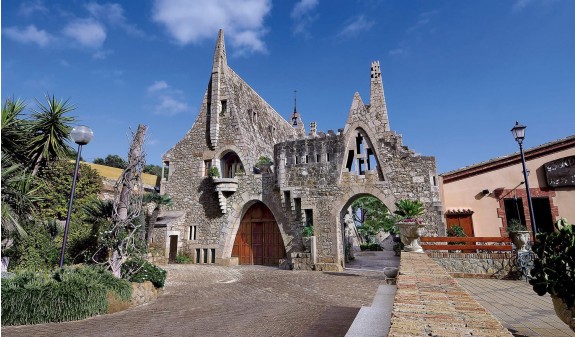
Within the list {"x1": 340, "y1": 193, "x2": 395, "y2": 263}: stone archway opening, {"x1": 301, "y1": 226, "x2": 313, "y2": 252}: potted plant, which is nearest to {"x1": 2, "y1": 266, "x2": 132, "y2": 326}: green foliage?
{"x1": 301, "y1": 226, "x2": 313, "y2": 252}: potted plant

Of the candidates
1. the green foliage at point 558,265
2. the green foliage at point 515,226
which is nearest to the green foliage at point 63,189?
the green foliage at point 558,265

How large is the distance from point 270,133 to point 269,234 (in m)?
8.80

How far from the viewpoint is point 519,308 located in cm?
614

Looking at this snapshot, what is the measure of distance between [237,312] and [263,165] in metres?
12.2

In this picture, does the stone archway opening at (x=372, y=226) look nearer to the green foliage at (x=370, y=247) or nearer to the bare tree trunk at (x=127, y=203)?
the green foliage at (x=370, y=247)

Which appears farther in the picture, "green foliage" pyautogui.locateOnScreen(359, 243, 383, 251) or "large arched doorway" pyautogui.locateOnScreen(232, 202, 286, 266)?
"green foliage" pyautogui.locateOnScreen(359, 243, 383, 251)

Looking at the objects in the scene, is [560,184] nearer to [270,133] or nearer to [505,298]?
[505,298]

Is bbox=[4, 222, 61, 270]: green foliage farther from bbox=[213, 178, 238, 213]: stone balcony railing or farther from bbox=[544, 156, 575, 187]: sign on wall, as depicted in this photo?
bbox=[544, 156, 575, 187]: sign on wall

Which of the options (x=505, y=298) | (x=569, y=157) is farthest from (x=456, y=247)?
(x=569, y=157)

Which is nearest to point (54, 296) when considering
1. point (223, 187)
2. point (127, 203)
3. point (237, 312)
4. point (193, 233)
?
point (127, 203)

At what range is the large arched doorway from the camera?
59.8 ft

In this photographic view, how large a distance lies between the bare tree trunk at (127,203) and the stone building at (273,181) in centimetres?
845

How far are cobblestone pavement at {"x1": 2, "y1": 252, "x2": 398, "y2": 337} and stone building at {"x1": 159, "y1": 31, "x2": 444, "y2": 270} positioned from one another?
511 cm

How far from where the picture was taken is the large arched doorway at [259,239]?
18.2m
